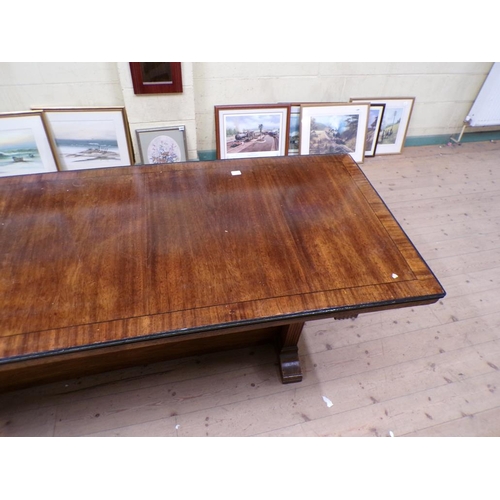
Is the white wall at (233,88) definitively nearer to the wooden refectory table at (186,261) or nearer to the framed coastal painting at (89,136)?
the framed coastal painting at (89,136)

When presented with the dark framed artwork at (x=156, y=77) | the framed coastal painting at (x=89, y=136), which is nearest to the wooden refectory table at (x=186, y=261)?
the dark framed artwork at (x=156, y=77)

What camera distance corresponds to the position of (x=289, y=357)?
1697 mm

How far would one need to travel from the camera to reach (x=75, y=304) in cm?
110

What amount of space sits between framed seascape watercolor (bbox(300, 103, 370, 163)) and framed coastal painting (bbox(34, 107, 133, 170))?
4.67ft

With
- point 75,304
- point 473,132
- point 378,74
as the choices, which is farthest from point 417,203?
point 75,304

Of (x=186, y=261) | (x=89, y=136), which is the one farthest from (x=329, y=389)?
(x=89, y=136)

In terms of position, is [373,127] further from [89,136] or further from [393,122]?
[89,136]

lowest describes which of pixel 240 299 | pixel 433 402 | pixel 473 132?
pixel 433 402

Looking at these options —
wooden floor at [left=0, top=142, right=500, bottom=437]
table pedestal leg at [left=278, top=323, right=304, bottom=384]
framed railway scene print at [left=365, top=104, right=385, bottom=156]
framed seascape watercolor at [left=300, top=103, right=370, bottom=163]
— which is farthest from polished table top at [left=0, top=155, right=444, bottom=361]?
framed railway scene print at [left=365, top=104, right=385, bottom=156]

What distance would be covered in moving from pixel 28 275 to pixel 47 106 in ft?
6.01

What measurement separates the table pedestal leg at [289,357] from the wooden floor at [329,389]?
0.05 m

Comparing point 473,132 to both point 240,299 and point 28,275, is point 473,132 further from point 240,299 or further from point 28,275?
point 28,275

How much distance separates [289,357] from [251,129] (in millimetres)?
1926

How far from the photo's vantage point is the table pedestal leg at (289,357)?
5.47 feet
